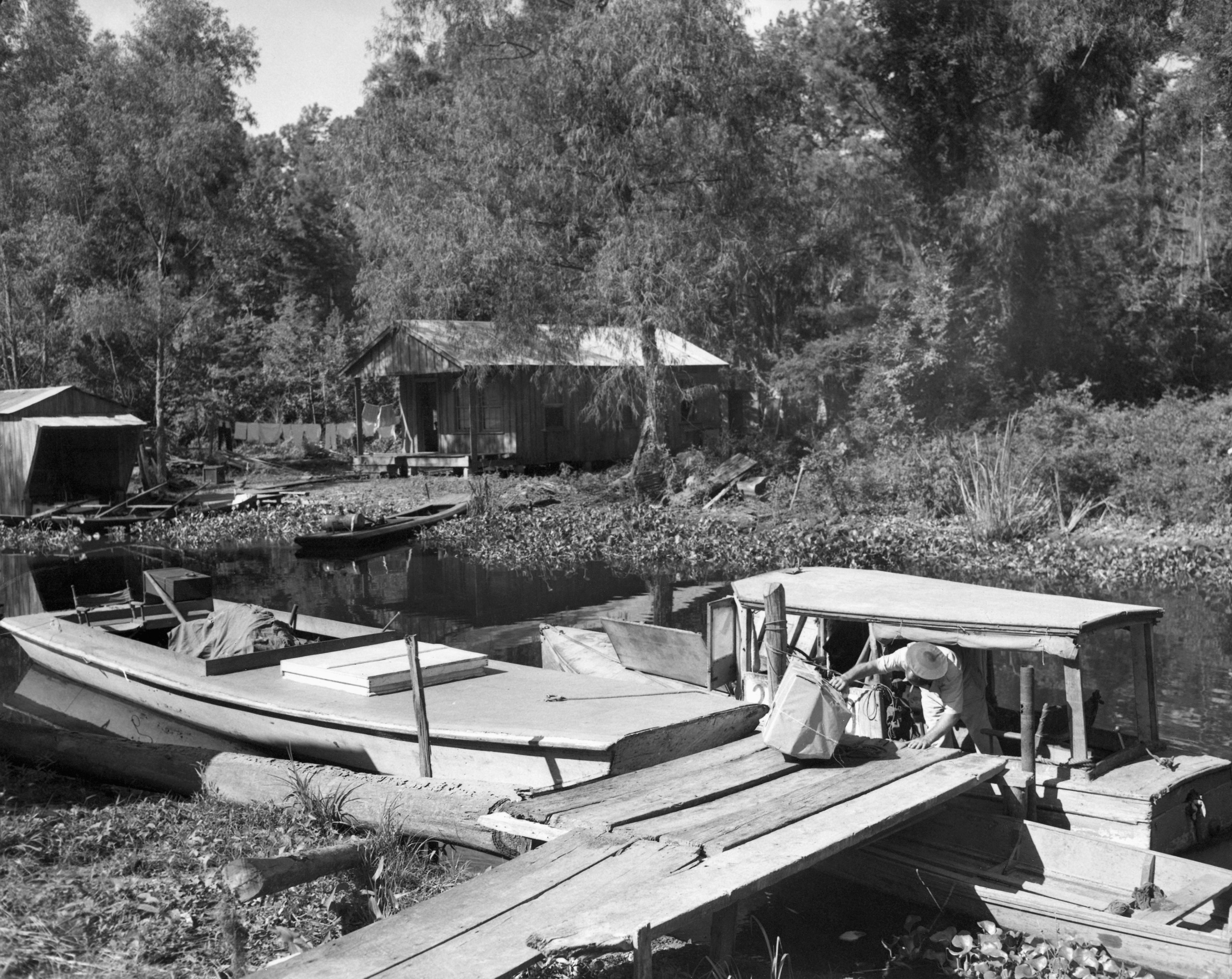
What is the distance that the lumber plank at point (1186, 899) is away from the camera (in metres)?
6.55

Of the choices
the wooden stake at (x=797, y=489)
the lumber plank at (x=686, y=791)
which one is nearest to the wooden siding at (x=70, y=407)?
the wooden stake at (x=797, y=489)

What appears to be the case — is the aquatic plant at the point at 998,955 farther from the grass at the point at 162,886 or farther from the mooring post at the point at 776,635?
the grass at the point at 162,886

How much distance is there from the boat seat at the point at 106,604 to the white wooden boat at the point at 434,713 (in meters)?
1.06

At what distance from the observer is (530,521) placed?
86.5ft

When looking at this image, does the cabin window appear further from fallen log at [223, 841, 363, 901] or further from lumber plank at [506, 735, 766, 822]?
fallen log at [223, 841, 363, 901]

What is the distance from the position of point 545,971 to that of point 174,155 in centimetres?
3126

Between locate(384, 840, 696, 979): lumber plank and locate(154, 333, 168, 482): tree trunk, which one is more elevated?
locate(154, 333, 168, 482): tree trunk

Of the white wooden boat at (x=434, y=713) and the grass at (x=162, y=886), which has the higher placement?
the white wooden boat at (x=434, y=713)

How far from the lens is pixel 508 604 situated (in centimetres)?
1983

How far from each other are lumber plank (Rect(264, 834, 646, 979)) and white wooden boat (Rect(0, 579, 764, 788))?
1.57 m

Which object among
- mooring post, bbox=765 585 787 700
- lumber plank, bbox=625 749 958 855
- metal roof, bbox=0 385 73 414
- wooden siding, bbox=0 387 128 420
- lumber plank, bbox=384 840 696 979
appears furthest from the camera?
wooden siding, bbox=0 387 128 420

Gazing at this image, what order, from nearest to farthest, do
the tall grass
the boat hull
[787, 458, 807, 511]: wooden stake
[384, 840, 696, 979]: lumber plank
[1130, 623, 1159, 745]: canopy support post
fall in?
[384, 840, 696, 979]: lumber plank
the boat hull
[1130, 623, 1159, 745]: canopy support post
the tall grass
[787, 458, 807, 511]: wooden stake

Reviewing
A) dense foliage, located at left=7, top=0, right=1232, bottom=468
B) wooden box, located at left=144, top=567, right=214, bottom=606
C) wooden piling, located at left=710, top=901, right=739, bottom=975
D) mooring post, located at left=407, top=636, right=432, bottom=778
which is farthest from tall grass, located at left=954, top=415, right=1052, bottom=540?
wooden piling, located at left=710, top=901, right=739, bottom=975

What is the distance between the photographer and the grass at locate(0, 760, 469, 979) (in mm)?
5785
